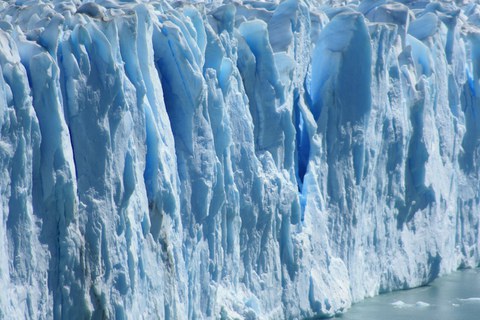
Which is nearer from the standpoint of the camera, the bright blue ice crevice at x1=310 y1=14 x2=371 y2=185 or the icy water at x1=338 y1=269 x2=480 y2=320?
the icy water at x1=338 y1=269 x2=480 y2=320

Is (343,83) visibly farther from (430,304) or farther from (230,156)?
(430,304)

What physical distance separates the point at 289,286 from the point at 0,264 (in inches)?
137

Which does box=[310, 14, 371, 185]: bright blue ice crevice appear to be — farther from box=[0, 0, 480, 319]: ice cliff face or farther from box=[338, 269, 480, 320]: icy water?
box=[338, 269, 480, 320]: icy water

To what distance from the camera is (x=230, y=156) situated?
10.0m

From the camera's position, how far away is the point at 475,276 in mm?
12867

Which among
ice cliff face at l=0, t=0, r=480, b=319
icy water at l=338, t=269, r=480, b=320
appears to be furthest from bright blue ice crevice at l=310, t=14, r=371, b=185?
icy water at l=338, t=269, r=480, b=320

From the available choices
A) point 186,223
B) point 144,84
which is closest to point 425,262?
point 186,223

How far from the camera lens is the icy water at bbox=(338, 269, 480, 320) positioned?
11.0 m

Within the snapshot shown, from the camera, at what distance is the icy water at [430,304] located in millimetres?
11039

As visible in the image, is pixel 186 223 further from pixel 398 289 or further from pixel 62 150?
pixel 398 289

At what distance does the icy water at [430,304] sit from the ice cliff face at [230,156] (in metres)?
0.16

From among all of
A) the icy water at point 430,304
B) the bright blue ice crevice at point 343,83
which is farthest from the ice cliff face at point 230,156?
the icy water at point 430,304

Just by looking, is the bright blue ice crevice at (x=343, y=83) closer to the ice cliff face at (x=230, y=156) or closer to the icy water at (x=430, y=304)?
the ice cliff face at (x=230, y=156)

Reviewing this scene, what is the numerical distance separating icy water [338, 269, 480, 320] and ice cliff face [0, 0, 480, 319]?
156 millimetres
